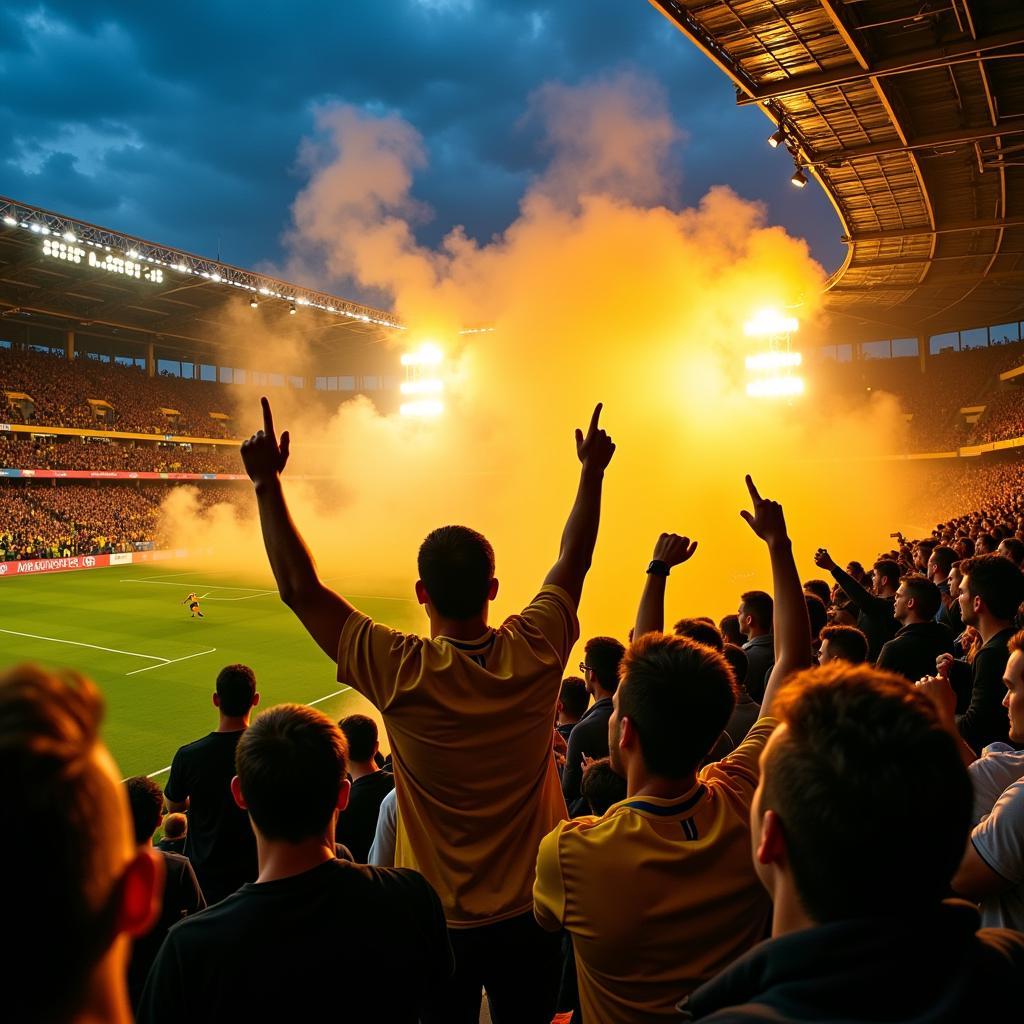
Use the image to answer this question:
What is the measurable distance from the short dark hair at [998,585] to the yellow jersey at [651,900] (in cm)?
359

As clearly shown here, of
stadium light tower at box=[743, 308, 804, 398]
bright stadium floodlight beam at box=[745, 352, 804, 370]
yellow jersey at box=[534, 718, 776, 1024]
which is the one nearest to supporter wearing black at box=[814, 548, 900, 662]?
yellow jersey at box=[534, 718, 776, 1024]

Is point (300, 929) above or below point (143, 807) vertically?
above

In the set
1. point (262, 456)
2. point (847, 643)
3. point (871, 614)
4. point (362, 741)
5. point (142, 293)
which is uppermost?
point (142, 293)

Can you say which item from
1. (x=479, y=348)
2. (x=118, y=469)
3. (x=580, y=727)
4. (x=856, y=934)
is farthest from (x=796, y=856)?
(x=118, y=469)

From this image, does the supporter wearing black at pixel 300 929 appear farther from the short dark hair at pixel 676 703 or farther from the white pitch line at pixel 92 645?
the white pitch line at pixel 92 645

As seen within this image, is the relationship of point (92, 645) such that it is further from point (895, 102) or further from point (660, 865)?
point (895, 102)

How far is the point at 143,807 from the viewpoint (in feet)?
11.8

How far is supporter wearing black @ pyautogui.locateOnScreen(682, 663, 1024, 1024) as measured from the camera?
107 centimetres

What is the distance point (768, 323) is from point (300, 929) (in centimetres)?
2933

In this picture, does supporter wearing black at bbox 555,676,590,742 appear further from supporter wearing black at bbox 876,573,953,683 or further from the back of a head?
the back of a head

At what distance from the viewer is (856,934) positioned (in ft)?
3.65

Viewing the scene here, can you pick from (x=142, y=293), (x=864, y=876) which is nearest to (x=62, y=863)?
(x=864, y=876)

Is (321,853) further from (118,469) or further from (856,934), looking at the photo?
(118,469)

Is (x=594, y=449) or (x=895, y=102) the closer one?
(x=594, y=449)
